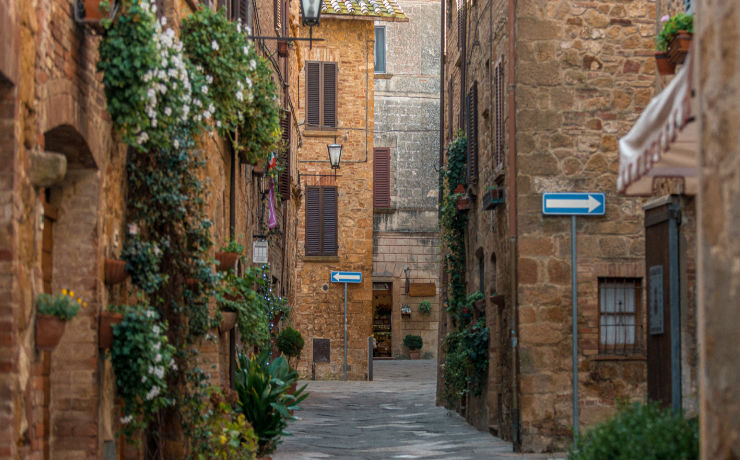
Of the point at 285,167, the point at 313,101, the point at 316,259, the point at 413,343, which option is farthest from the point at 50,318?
the point at 413,343

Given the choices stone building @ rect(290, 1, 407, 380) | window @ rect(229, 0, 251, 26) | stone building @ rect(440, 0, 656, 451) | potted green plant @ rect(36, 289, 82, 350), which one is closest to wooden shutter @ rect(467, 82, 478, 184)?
stone building @ rect(440, 0, 656, 451)

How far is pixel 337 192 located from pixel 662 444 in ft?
79.5

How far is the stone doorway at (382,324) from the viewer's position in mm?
38656

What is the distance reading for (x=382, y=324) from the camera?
A: 39.2 meters

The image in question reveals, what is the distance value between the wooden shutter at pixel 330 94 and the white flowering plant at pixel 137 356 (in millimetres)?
22713

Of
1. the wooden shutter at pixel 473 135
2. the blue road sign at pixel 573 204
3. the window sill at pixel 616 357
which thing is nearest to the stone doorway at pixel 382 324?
the wooden shutter at pixel 473 135

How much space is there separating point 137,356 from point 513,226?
689 cm

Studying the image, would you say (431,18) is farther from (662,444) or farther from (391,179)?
(662,444)

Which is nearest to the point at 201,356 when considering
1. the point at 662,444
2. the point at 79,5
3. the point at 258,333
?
the point at 258,333

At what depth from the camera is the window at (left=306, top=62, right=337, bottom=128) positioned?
1169 inches

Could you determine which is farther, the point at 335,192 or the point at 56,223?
the point at 335,192

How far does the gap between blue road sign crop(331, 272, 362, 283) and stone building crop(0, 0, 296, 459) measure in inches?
795

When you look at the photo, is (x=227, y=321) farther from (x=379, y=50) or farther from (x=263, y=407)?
(x=379, y=50)

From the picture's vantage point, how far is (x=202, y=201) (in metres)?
8.77
